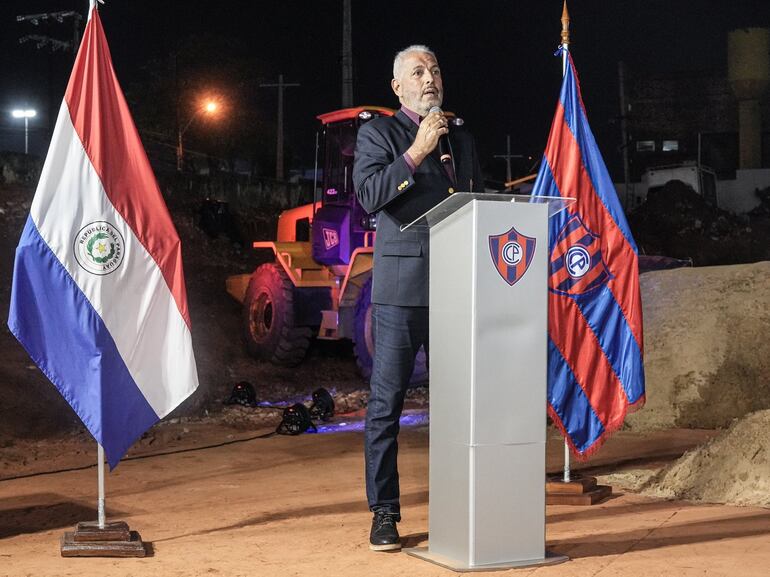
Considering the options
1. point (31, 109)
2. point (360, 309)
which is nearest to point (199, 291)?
point (360, 309)

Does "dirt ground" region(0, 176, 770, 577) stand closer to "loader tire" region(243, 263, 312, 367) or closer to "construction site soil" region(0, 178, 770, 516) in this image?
"construction site soil" region(0, 178, 770, 516)

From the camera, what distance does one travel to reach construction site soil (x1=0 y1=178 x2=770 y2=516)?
20.3ft

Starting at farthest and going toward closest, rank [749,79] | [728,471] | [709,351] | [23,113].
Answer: [749,79] < [23,113] < [709,351] < [728,471]

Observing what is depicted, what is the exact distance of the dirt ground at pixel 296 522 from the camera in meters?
4.28

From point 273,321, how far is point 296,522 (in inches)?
340

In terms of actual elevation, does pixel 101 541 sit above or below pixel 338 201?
below

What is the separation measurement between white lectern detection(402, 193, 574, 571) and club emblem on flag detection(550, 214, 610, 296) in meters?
1.72

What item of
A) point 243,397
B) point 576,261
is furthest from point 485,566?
point 243,397

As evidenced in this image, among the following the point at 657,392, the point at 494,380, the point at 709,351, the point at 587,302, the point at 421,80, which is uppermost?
the point at 421,80

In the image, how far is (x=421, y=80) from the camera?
451 centimetres

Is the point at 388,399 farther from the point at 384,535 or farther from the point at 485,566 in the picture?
the point at 485,566

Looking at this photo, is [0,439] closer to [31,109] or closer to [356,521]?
[356,521]

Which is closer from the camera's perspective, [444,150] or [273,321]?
[444,150]

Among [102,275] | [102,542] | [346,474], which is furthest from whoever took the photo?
[346,474]
